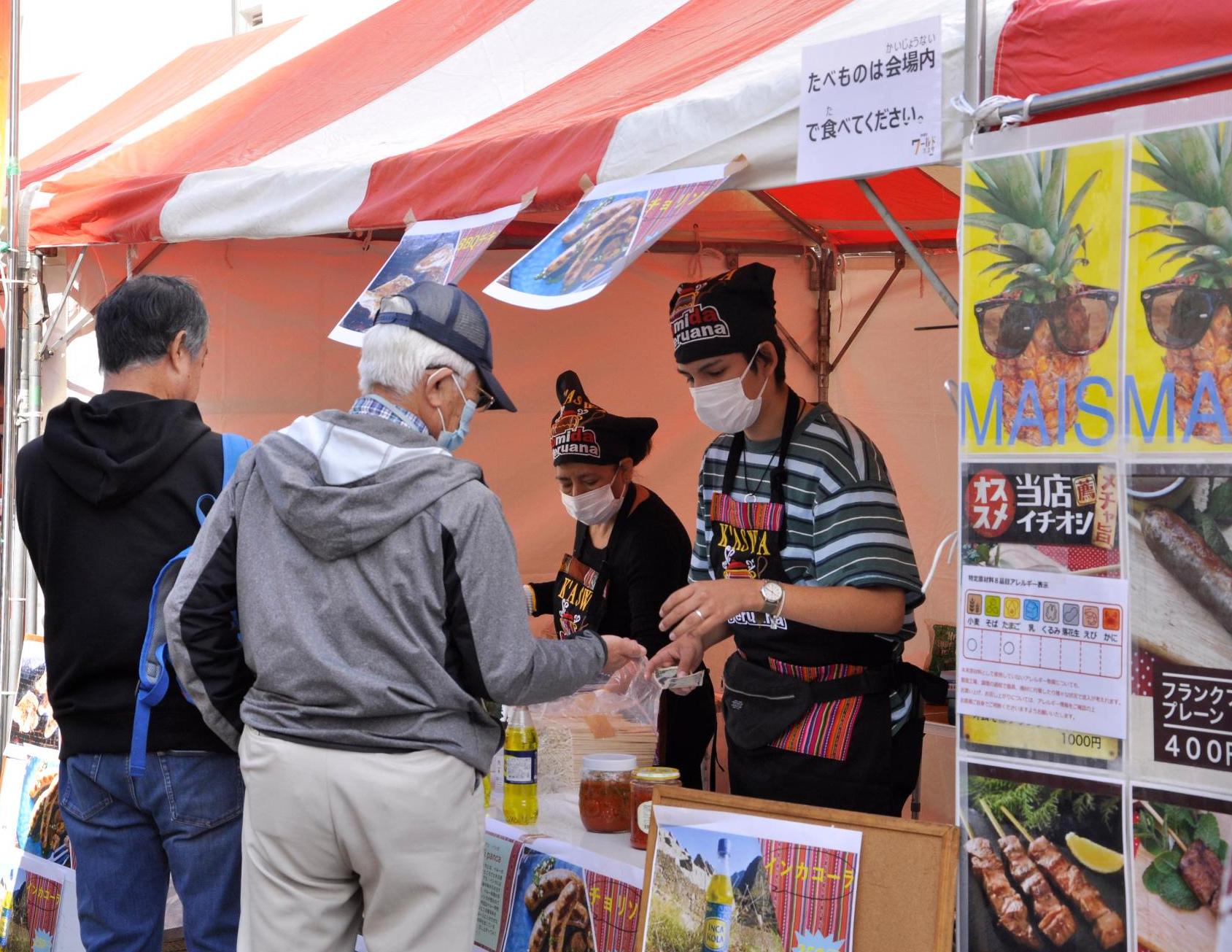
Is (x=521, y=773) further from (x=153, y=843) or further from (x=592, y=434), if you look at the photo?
(x=592, y=434)

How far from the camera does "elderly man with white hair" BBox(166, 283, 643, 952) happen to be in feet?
6.05

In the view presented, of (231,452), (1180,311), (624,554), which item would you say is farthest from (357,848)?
(624,554)

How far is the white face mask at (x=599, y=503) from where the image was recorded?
3.57 metres

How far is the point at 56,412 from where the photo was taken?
2322 millimetres

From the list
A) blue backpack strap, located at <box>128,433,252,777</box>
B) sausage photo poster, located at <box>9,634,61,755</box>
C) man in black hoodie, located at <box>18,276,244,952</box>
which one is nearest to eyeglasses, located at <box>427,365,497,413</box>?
blue backpack strap, located at <box>128,433,252,777</box>

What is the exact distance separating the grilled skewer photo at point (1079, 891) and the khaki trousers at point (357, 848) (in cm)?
85

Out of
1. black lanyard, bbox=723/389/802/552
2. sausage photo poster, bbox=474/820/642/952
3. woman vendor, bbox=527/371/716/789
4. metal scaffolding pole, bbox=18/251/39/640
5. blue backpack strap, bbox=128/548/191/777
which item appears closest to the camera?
blue backpack strap, bbox=128/548/191/777

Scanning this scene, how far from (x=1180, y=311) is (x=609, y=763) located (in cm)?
149

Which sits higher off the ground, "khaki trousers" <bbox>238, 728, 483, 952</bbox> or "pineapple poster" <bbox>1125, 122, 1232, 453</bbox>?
"pineapple poster" <bbox>1125, 122, 1232, 453</bbox>

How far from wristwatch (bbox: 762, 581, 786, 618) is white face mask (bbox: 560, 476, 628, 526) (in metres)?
1.29

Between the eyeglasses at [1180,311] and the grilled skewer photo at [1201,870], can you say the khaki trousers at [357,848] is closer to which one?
the grilled skewer photo at [1201,870]

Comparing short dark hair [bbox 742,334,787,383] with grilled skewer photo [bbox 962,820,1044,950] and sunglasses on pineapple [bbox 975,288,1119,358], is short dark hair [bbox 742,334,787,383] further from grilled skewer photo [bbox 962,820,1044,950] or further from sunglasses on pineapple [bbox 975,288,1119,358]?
grilled skewer photo [bbox 962,820,1044,950]

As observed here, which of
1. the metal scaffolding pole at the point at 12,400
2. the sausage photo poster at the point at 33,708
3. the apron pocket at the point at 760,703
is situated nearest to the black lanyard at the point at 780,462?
the apron pocket at the point at 760,703

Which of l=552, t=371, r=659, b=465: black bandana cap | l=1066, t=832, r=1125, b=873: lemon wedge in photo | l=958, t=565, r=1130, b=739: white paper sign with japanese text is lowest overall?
l=1066, t=832, r=1125, b=873: lemon wedge in photo
